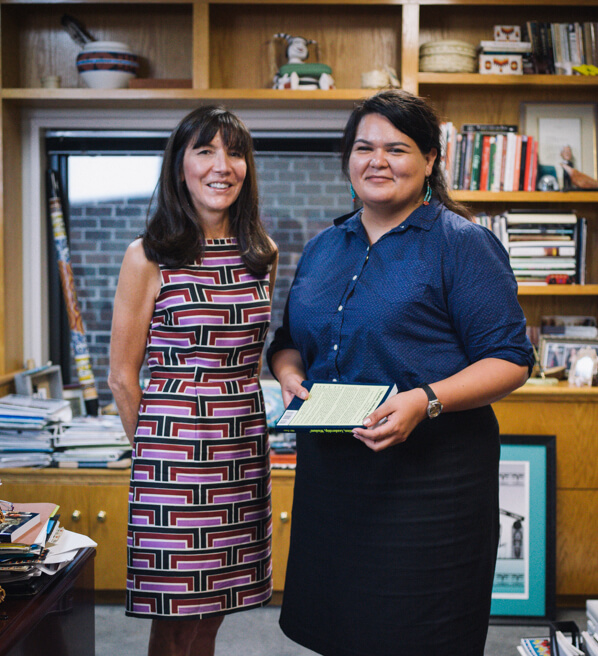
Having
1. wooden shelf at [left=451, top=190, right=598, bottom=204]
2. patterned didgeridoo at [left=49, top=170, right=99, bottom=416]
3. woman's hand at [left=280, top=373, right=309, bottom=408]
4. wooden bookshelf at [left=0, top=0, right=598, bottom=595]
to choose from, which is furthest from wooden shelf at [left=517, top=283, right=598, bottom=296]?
patterned didgeridoo at [left=49, top=170, right=99, bottom=416]

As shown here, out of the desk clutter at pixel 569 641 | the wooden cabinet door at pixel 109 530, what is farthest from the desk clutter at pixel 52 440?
the desk clutter at pixel 569 641

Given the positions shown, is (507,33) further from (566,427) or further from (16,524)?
(16,524)

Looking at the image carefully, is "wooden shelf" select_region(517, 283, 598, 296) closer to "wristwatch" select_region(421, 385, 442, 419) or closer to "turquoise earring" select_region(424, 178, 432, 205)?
"turquoise earring" select_region(424, 178, 432, 205)

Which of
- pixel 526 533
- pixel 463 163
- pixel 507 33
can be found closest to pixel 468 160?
pixel 463 163

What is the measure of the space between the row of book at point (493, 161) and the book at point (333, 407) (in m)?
1.81

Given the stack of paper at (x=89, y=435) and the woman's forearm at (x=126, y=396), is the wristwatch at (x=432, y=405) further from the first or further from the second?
the stack of paper at (x=89, y=435)

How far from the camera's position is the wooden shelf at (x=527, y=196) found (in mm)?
2914

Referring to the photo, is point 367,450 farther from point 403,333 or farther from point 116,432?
point 116,432

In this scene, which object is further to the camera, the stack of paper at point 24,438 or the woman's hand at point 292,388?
the stack of paper at point 24,438

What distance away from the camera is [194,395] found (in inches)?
67.5

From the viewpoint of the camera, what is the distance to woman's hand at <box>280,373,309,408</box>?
4.65 ft

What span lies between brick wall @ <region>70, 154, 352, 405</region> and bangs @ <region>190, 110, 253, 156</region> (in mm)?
1514

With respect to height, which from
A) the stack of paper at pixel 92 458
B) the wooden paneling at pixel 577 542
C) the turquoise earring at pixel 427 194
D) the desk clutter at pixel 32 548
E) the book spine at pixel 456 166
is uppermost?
the book spine at pixel 456 166

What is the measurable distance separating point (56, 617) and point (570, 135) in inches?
106
